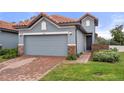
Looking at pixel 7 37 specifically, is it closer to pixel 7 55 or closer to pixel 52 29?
pixel 7 55

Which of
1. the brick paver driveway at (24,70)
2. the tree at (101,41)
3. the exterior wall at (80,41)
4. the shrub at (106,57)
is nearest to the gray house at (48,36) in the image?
the exterior wall at (80,41)

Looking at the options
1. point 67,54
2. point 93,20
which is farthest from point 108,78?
point 93,20

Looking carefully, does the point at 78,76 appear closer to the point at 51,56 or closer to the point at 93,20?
the point at 51,56

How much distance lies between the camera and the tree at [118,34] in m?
35.9

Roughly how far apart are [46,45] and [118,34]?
21.6m

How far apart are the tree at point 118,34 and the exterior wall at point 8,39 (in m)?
19.2

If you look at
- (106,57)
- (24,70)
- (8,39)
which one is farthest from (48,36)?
(8,39)

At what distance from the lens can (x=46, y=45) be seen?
18922 mm

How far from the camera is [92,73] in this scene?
10.6 metres

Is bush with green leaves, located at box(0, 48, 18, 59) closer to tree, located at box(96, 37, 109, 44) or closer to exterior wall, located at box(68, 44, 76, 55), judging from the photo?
exterior wall, located at box(68, 44, 76, 55)

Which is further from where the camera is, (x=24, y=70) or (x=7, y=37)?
(x=7, y=37)

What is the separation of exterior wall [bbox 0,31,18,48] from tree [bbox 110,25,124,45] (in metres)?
19.2
